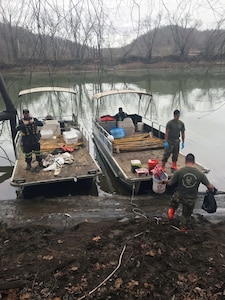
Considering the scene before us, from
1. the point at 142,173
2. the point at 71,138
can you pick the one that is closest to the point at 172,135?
the point at 142,173

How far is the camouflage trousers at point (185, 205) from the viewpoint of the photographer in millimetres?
6000

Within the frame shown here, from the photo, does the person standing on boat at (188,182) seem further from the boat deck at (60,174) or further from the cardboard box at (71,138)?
the cardboard box at (71,138)

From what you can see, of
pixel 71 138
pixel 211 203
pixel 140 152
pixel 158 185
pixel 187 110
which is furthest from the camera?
pixel 187 110

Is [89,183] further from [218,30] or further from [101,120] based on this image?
[218,30]

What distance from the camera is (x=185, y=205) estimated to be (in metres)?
6.07

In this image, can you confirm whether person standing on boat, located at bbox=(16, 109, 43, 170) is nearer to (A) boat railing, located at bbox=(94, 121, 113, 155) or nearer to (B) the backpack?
(A) boat railing, located at bbox=(94, 121, 113, 155)

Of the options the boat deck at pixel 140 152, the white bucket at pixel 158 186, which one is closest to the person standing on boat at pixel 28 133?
the boat deck at pixel 140 152

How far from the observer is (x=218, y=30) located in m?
4.38

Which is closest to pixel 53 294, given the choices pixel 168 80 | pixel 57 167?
pixel 57 167

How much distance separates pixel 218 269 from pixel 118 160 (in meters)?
5.60

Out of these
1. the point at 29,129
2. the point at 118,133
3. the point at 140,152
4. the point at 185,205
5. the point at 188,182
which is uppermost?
the point at 29,129

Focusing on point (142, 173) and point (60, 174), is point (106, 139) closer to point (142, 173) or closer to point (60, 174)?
point (60, 174)

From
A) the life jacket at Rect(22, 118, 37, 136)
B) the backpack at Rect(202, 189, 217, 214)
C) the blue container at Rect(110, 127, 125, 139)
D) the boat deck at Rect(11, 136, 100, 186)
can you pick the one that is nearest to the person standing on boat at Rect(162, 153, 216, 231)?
the backpack at Rect(202, 189, 217, 214)

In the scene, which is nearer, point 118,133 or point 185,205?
point 185,205
